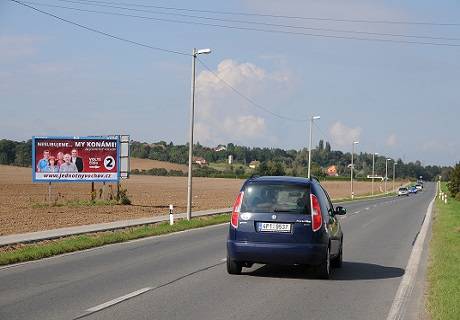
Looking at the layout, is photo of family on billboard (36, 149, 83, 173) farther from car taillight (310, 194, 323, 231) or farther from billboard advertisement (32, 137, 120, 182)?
car taillight (310, 194, 323, 231)

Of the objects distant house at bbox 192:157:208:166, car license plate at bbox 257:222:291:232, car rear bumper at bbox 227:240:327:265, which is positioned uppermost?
distant house at bbox 192:157:208:166

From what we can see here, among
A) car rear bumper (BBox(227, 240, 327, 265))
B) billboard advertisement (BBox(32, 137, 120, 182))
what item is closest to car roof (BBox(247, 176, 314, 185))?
car rear bumper (BBox(227, 240, 327, 265))

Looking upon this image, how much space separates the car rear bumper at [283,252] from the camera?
11.4 meters

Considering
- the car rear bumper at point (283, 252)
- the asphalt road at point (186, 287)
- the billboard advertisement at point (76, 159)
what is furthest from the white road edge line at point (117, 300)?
the billboard advertisement at point (76, 159)

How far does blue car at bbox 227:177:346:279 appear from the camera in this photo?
37.6 feet

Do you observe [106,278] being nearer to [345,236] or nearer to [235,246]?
[235,246]

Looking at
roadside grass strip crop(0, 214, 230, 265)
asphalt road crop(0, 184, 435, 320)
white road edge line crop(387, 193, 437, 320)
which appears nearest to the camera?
asphalt road crop(0, 184, 435, 320)

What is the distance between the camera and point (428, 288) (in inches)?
441

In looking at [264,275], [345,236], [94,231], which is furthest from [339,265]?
[94,231]

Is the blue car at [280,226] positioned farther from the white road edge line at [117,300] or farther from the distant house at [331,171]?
the distant house at [331,171]

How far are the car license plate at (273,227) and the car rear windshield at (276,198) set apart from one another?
24 cm

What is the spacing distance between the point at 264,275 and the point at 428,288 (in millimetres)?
2778

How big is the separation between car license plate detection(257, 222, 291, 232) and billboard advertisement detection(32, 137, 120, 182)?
109 ft

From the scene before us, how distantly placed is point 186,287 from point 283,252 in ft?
5.74
